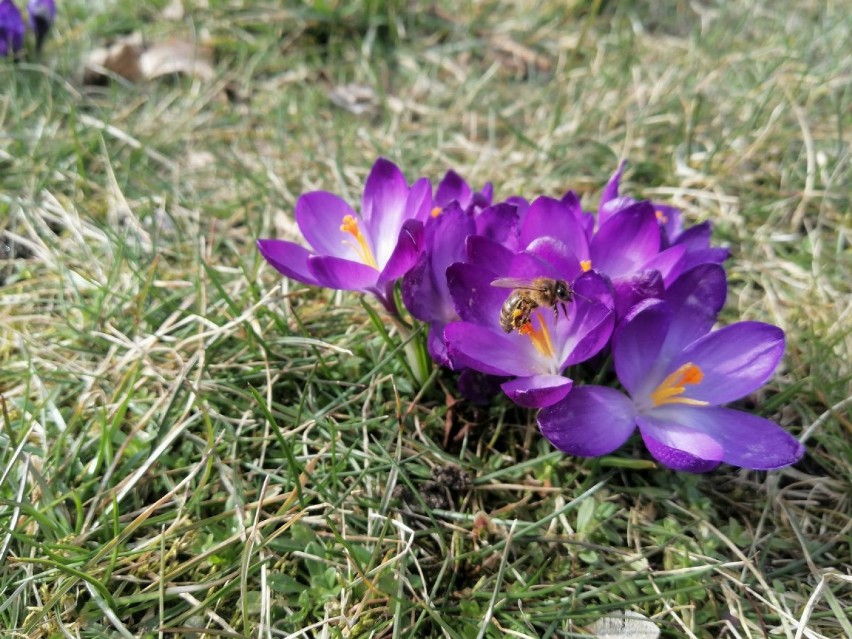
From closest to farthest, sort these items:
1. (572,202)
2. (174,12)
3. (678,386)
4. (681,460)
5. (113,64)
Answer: (681,460) < (678,386) < (572,202) < (113,64) < (174,12)

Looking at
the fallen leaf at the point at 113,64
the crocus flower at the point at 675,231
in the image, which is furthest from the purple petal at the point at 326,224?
the fallen leaf at the point at 113,64

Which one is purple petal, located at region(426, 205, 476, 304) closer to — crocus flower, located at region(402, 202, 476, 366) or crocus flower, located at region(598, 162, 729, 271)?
crocus flower, located at region(402, 202, 476, 366)

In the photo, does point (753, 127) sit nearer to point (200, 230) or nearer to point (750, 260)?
point (750, 260)

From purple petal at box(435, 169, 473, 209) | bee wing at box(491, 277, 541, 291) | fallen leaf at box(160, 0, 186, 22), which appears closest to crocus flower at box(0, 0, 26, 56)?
fallen leaf at box(160, 0, 186, 22)

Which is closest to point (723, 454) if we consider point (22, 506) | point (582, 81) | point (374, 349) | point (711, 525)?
point (711, 525)

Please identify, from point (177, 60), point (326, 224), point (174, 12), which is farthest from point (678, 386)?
point (174, 12)

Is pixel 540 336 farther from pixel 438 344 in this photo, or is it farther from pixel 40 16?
pixel 40 16
